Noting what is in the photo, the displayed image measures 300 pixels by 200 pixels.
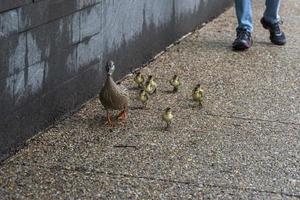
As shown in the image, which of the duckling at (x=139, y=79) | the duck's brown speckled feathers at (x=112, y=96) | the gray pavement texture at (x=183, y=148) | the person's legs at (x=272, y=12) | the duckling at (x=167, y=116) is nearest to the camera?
the gray pavement texture at (x=183, y=148)

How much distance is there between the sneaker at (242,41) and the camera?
25.7 ft

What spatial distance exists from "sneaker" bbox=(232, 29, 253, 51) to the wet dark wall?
A: 1.22 m

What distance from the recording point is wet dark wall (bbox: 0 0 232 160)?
455 cm

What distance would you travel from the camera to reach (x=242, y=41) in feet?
25.7

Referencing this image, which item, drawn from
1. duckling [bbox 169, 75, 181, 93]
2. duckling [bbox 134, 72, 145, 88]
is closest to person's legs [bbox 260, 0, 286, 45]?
duckling [bbox 169, 75, 181, 93]

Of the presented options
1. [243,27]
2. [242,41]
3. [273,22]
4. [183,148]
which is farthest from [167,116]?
[273,22]

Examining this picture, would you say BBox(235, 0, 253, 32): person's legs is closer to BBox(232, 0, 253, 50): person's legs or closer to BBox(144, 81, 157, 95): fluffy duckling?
BBox(232, 0, 253, 50): person's legs

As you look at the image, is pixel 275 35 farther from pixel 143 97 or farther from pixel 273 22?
pixel 143 97

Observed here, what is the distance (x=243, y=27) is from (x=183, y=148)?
3.29 metres

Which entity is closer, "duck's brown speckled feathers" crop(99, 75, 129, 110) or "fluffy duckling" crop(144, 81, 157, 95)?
"duck's brown speckled feathers" crop(99, 75, 129, 110)

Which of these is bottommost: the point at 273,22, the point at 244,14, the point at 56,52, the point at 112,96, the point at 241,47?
the point at 241,47

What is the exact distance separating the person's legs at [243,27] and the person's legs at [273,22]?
0.37m

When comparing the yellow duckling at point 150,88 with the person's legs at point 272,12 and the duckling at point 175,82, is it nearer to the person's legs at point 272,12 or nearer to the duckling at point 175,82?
the duckling at point 175,82

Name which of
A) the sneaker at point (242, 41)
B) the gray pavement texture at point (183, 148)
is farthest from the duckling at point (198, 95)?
the sneaker at point (242, 41)
